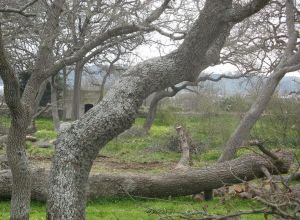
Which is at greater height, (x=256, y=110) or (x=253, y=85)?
(x=253, y=85)

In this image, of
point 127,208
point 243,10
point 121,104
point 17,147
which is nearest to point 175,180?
point 127,208

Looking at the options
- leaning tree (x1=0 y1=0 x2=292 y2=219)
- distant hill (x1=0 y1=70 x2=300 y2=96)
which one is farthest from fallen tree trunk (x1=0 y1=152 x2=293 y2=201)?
distant hill (x1=0 y1=70 x2=300 y2=96)

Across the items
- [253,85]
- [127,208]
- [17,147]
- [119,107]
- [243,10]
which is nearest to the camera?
[243,10]

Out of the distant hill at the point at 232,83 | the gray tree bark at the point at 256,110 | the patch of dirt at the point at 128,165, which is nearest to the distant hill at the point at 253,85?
the distant hill at the point at 232,83

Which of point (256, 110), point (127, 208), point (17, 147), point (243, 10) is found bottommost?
point (127, 208)

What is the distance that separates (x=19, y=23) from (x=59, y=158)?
5693mm

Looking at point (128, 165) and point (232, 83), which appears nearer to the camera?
point (128, 165)

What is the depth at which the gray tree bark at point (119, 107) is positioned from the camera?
4691 millimetres

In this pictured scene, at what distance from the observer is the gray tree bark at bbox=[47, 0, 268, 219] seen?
185 inches

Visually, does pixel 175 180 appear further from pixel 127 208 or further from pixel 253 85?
pixel 253 85

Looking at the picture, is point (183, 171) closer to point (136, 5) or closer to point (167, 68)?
point (136, 5)

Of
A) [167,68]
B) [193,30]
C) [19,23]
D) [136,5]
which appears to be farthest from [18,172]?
[136,5]

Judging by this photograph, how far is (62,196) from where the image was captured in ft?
15.7

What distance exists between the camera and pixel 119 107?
473 centimetres
